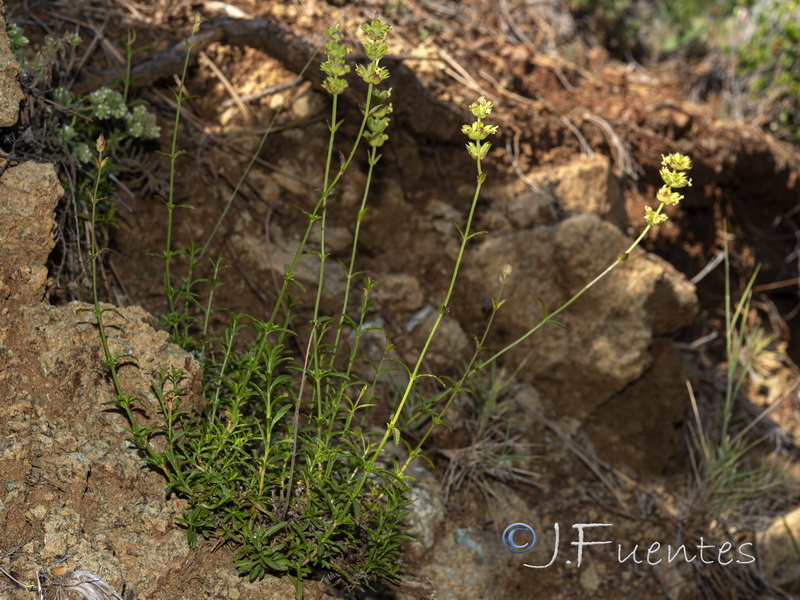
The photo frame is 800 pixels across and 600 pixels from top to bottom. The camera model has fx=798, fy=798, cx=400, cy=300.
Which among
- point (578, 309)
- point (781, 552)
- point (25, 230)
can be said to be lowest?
point (781, 552)

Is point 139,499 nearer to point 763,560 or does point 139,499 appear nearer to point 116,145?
point 116,145

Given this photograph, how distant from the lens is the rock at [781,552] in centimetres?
375

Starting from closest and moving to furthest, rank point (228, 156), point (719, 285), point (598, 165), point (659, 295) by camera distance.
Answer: point (228, 156) → point (659, 295) → point (598, 165) → point (719, 285)

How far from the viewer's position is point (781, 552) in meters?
3.81

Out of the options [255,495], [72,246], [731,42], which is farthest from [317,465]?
[731,42]

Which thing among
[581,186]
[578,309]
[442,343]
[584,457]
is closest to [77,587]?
[442,343]

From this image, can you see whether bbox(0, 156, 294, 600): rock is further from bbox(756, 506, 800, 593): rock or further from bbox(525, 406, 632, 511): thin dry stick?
bbox(756, 506, 800, 593): rock

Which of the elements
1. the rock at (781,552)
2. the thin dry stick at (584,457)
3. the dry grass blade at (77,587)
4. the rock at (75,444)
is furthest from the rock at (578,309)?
the dry grass blade at (77,587)

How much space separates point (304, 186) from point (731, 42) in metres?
4.46

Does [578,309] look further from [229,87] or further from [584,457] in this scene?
[229,87]

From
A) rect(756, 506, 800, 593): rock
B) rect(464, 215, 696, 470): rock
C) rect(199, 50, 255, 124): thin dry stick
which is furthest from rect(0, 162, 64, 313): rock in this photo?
rect(756, 506, 800, 593): rock

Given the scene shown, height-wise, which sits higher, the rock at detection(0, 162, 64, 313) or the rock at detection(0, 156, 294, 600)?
the rock at detection(0, 162, 64, 313)

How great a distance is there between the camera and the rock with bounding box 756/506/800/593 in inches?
148

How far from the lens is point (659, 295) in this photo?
13.1 ft
